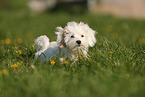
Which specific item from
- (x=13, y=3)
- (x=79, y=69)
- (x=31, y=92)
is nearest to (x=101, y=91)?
(x=31, y=92)

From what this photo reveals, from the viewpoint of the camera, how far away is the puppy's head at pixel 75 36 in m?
2.93

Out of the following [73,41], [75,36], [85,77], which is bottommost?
[85,77]

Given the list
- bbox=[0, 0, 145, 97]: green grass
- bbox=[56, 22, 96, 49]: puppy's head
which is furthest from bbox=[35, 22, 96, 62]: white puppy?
bbox=[0, 0, 145, 97]: green grass

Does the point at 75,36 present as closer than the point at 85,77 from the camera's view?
No

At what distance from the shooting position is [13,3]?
1872 cm

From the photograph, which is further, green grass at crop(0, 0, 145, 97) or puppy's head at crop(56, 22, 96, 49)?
puppy's head at crop(56, 22, 96, 49)

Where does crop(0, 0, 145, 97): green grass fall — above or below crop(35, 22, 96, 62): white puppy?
below

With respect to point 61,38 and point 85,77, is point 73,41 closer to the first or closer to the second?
point 61,38

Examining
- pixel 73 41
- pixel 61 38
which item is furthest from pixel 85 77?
pixel 61 38

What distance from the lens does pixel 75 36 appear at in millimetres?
2971

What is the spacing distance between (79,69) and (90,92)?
81cm

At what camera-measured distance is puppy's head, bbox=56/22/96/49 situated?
2930 mm

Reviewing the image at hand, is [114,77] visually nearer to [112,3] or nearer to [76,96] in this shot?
[76,96]

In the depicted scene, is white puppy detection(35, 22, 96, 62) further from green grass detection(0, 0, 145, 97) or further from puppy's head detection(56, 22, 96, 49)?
green grass detection(0, 0, 145, 97)
